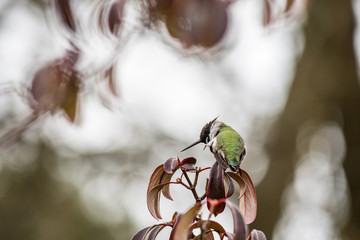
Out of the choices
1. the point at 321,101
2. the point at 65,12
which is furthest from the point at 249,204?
the point at 321,101

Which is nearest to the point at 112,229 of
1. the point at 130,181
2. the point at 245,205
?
the point at 130,181

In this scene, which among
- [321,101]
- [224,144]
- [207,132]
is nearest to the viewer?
[224,144]

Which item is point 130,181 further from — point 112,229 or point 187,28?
point 187,28

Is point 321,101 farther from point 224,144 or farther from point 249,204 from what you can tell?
point 249,204

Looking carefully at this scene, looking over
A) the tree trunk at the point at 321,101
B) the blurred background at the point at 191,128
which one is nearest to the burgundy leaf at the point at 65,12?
the blurred background at the point at 191,128

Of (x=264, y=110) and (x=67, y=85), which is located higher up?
(x=264, y=110)
